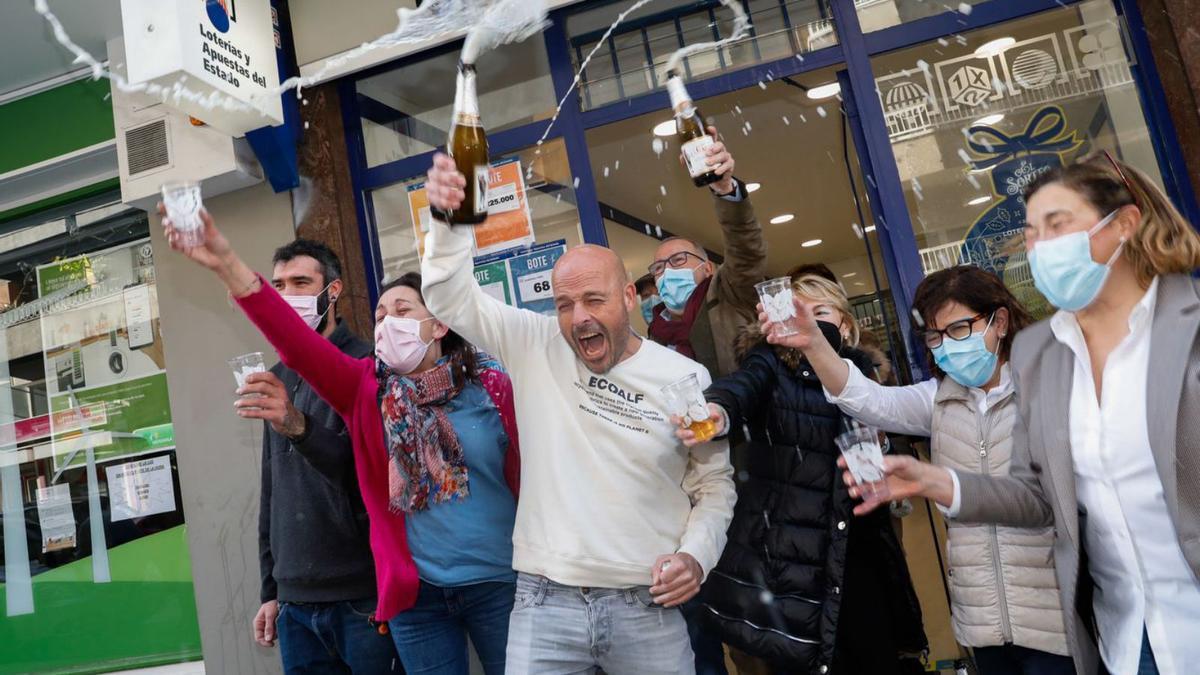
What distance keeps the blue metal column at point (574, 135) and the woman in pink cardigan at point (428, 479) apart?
1718 mm

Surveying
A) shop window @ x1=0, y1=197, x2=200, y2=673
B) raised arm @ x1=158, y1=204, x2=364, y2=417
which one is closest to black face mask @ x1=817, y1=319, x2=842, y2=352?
raised arm @ x1=158, y1=204, x2=364, y2=417

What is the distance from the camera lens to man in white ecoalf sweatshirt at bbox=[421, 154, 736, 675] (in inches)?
95.0

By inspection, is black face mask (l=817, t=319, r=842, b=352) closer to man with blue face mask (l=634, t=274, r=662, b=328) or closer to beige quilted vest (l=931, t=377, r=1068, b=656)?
beige quilted vest (l=931, t=377, r=1068, b=656)

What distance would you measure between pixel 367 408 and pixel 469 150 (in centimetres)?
95

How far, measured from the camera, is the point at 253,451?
471cm

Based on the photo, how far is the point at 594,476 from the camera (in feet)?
8.22

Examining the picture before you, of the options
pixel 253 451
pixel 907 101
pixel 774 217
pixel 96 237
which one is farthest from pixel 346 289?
pixel 774 217

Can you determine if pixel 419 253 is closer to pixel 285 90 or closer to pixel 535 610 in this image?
pixel 285 90

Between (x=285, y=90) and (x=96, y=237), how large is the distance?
188cm

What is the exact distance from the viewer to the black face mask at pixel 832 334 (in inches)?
117

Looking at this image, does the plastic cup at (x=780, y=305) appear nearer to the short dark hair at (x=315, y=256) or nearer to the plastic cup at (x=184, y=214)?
the plastic cup at (x=184, y=214)

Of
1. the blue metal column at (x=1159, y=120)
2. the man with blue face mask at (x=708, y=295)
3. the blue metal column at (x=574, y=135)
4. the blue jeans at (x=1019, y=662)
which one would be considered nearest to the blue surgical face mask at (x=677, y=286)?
the man with blue face mask at (x=708, y=295)

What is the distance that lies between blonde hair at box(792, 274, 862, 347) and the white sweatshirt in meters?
0.74

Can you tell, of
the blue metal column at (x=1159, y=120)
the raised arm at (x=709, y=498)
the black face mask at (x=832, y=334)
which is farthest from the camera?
the blue metal column at (x=1159, y=120)
